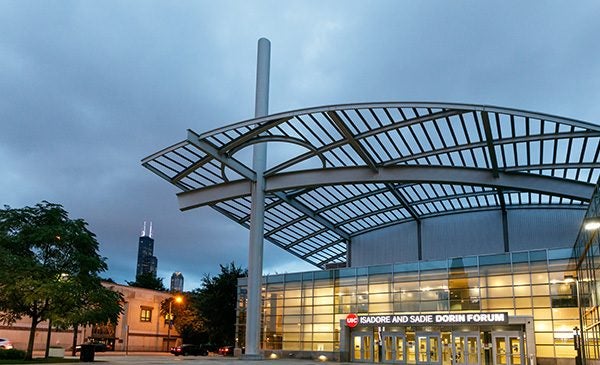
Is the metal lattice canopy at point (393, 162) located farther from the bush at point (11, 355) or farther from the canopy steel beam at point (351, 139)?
the bush at point (11, 355)

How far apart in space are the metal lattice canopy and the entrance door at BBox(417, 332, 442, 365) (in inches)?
406

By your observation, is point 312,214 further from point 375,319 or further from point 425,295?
point 425,295

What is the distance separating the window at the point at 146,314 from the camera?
7088 centimetres

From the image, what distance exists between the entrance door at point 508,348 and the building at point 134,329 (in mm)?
39860

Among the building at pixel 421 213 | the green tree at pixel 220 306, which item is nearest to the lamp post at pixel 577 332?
the building at pixel 421 213

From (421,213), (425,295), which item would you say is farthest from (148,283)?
(425,295)

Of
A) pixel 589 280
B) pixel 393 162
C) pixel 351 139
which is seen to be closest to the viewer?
pixel 589 280

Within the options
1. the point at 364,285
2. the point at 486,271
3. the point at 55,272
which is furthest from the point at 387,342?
the point at 55,272

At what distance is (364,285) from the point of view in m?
42.7

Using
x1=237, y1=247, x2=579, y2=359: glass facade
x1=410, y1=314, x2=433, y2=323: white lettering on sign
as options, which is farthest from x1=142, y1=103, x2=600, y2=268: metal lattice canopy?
x1=410, y1=314, x2=433, y2=323: white lettering on sign

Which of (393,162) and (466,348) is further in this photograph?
(393,162)

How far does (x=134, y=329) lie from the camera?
69.1 meters

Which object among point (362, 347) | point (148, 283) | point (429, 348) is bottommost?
point (362, 347)

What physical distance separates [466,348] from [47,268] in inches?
1022
